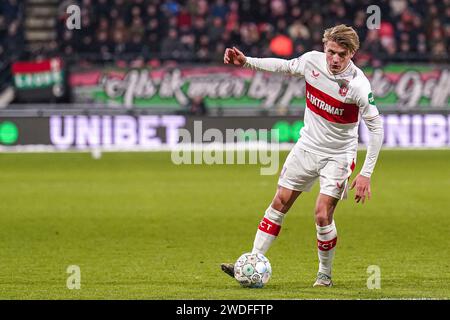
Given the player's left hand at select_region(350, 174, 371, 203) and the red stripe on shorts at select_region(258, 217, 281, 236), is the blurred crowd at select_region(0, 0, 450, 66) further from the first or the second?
the player's left hand at select_region(350, 174, 371, 203)

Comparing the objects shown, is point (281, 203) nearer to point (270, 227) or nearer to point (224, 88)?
point (270, 227)

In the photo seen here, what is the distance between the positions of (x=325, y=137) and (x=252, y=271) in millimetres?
1236

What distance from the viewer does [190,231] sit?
13398 mm

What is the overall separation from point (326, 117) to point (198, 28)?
20.3m

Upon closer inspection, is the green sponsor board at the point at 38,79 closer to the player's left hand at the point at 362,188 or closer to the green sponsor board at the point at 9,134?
the green sponsor board at the point at 9,134

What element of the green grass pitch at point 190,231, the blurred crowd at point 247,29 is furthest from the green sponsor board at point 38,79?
the green grass pitch at point 190,231

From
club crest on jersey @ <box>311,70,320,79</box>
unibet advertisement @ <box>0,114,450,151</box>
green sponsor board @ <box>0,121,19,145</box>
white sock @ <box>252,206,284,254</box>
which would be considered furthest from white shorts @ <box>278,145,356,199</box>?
green sponsor board @ <box>0,121,19,145</box>

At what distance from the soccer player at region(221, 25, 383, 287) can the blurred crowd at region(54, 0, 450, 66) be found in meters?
18.3

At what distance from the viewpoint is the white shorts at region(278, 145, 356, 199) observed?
8.88 metres

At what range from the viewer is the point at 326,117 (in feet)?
29.1

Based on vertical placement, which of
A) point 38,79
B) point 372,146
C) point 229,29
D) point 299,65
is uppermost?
point 299,65

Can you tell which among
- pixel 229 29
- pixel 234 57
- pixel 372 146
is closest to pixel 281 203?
pixel 372 146

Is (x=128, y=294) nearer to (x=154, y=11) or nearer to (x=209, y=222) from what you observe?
(x=209, y=222)

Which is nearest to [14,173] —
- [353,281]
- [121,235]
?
[121,235]
